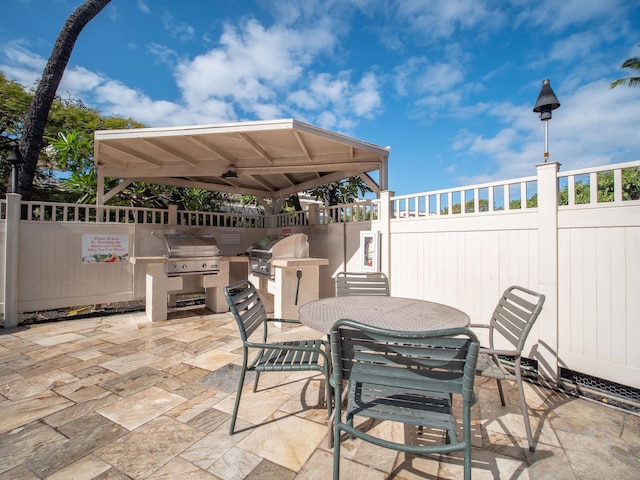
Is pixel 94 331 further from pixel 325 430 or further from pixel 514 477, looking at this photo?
pixel 514 477

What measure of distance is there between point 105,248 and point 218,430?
4.83 meters

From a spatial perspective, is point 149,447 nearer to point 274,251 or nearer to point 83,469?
point 83,469

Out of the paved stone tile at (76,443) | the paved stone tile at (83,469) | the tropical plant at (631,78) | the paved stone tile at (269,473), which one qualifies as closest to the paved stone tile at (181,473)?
the paved stone tile at (269,473)

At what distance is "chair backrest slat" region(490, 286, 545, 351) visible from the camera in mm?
1763

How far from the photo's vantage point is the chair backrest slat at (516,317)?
1763 mm

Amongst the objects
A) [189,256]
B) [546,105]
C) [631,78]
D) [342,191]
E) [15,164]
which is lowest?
[189,256]

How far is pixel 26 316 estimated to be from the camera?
16.7 ft

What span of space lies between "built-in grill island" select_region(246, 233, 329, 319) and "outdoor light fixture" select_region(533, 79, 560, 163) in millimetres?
3247

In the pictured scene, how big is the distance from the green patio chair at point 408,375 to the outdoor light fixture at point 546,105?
9.38ft

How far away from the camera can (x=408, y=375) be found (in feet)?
4.22

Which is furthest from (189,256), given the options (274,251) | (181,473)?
(181,473)

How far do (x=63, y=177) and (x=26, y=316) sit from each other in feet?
23.5

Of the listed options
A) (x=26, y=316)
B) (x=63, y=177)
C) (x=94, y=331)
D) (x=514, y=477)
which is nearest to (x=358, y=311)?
(x=514, y=477)

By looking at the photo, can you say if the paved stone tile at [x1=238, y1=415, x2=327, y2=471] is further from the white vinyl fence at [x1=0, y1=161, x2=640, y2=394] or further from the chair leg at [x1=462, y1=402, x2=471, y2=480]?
the white vinyl fence at [x1=0, y1=161, x2=640, y2=394]
